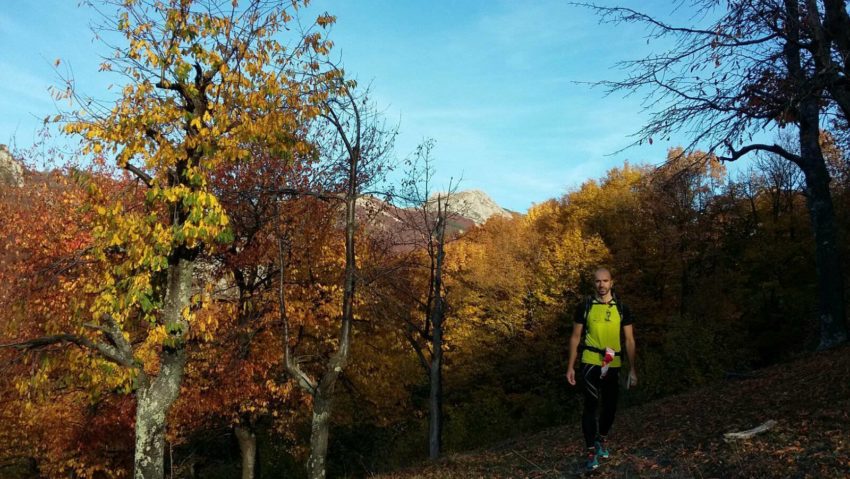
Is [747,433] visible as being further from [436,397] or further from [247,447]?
[247,447]

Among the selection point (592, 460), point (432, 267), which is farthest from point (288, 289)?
point (592, 460)

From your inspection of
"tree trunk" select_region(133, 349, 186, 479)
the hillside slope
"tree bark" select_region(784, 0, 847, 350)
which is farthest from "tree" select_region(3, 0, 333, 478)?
"tree bark" select_region(784, 0, 847, 350)

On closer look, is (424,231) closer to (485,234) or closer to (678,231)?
(678,231)

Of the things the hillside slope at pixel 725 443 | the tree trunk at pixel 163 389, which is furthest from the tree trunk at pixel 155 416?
the hillside slope at pixel 725 443

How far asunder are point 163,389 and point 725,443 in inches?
325

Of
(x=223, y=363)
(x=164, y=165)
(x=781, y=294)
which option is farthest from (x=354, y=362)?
(x=781, y=294)

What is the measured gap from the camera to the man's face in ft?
19.8

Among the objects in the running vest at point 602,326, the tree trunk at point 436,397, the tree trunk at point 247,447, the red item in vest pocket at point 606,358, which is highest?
the running vest at point 602,326

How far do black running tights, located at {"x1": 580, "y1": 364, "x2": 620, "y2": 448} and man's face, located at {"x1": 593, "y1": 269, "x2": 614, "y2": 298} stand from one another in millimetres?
799

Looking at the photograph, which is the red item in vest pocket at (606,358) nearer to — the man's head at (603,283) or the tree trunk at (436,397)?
the man's head at (603,283)

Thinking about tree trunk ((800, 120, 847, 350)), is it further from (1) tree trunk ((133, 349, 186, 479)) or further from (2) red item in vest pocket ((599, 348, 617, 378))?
(1) tree trunk ((133, 349, 186, 479))

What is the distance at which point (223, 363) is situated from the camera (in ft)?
51.1

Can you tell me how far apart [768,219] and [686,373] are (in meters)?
24.0

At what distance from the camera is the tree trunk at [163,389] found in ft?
29.7
